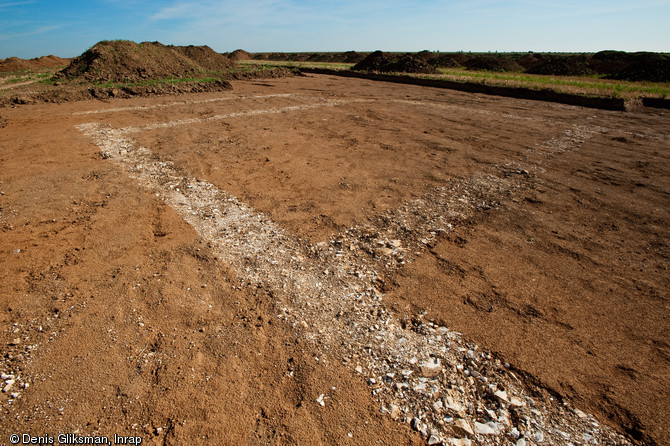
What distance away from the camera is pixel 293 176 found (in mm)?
6328

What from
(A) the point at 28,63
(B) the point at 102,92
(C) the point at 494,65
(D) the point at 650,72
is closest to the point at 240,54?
(A) the point at 28,63

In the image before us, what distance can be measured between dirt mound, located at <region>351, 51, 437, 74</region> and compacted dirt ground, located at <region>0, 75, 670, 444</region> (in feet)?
80.6

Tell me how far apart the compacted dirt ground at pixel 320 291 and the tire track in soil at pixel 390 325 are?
21 millimetres

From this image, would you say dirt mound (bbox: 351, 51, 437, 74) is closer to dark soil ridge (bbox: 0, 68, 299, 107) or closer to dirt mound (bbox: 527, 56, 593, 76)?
dirt mound (bbox: 527, 56, 593, 76)

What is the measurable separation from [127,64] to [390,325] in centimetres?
2302

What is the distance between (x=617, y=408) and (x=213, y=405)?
9.55 feet

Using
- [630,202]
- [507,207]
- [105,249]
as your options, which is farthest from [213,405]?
[630,202]

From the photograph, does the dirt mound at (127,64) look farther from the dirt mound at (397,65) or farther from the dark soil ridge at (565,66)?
the dark soil ridge at (565,66)

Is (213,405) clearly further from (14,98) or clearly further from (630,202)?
(14,98)

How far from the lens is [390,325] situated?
3.02 meters

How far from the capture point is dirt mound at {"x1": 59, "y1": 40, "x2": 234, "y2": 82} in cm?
1836

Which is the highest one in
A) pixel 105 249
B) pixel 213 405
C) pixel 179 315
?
pixel 105 249

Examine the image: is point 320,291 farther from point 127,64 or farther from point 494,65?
point 494,65

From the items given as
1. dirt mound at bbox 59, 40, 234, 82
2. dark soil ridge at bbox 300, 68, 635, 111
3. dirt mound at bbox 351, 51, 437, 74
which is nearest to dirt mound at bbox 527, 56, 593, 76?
dirt mound at bbox 351, 51, 437, 74
